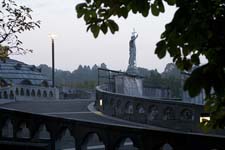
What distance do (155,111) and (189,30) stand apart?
21206 millimetres

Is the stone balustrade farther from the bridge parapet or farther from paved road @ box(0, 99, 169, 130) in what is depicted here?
the bridge parapet

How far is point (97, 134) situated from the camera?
9.42 m

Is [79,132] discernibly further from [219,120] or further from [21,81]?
[21,81]

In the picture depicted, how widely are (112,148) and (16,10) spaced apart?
409 centimetres

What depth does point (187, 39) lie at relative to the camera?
312cm

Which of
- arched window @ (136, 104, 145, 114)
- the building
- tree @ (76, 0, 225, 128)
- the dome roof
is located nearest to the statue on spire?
the building

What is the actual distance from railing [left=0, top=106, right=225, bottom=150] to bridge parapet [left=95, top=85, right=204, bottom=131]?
7.17 meters

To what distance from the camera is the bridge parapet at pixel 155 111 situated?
20.9 meters

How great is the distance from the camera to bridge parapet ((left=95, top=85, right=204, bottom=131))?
68.7ft

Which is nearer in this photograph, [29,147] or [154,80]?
[29,147]

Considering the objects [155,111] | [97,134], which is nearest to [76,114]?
[155,111]

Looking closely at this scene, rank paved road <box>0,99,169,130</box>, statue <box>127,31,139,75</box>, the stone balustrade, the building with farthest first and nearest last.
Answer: the building, the stone balustrade, statue <box>127,31,139,75</box>, paved road <box>0,99,169,130</box>

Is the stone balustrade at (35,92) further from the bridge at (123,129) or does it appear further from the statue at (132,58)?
the bridge at (123,129)

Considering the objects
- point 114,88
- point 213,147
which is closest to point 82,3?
point 213,147
